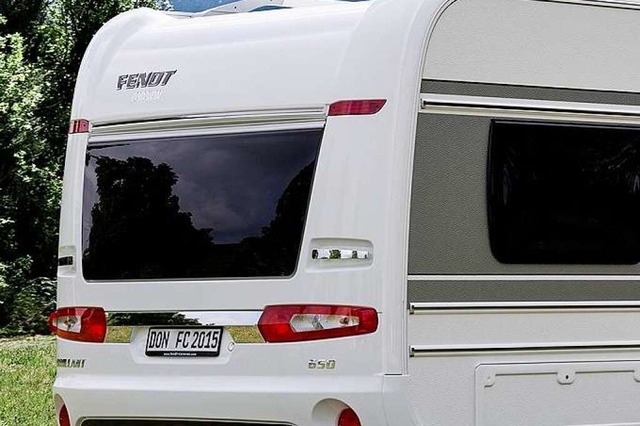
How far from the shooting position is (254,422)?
6387 mm

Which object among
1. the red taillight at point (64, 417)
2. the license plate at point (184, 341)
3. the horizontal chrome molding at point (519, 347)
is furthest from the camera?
the red taillight at point (64, 417)

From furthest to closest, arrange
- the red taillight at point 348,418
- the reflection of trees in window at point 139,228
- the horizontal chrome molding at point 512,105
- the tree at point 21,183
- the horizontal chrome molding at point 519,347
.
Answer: the tree at point 21,183
the reflection of trees in window at point 139,228
the horizontal chrome molding at point 512,105
the horizontal chrome molding at point 519,347
the red taillight at point 348,418

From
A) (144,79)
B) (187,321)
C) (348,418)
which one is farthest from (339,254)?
(144,79)

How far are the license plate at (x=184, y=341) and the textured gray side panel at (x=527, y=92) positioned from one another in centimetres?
152

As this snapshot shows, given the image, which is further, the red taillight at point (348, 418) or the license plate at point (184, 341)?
the license plate at point (184, 341)

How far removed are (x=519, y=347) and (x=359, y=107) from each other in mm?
1343

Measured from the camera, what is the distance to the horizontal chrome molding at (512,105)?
641cm

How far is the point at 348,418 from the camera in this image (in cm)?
620

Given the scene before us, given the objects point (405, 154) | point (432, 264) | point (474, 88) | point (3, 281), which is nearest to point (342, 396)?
point (432, 264)

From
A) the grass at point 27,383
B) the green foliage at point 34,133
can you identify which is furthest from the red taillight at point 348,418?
the green foliage at point 34,133

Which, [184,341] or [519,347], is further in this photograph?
[184,341]

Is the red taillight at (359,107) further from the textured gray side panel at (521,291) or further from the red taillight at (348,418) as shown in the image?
the red taillight at (348,418)

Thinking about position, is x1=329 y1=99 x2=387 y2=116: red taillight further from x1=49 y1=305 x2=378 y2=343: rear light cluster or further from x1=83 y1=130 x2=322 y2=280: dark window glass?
x1=49 y1=305 x2=378 y2=343: rear light cluster

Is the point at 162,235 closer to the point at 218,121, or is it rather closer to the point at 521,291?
the point at 218,121
